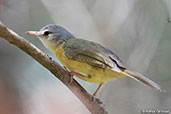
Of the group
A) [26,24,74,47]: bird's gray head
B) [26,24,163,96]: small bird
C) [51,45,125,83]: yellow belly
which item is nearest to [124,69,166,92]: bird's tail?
[26,24,163,96]: small bird

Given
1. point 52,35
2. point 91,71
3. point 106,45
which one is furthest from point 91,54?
point 106,45

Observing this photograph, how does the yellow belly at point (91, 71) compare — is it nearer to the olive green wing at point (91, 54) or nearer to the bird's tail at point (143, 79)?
the olive green wing at point (91, 54)

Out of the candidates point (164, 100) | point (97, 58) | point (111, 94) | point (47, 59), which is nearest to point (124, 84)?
point (111, 94)

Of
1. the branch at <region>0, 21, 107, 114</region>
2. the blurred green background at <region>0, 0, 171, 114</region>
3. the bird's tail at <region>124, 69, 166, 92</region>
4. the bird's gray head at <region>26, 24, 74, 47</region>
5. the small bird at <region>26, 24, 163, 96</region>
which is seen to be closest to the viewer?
the branch at <region>0, 21, 107, 114</region>

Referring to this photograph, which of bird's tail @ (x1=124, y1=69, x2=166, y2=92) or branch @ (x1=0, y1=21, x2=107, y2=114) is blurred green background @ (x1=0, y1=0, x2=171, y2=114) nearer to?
branch @ (x1=0, y1=21, x2=107, y2=114)

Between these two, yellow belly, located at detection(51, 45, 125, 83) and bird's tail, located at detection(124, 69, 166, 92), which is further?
yellow belly, located at detection(51, 45, 125, 83)

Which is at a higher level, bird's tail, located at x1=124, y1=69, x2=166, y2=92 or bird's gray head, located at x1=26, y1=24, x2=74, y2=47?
bird's gray head, located at x1=26, y1=24, x2=74, y2=47

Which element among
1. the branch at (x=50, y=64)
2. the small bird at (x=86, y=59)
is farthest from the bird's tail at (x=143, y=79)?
the branch at (x=50, y=64)

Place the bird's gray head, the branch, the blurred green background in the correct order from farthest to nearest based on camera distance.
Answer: the blurred green background
the bird's gray head
the branch
